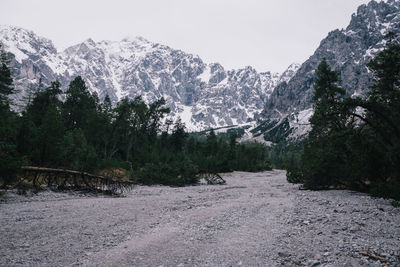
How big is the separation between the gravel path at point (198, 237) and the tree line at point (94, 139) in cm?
782

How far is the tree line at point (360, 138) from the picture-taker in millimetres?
14945

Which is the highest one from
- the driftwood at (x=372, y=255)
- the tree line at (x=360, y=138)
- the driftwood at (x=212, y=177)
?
the tree line at (x=360, y=138)

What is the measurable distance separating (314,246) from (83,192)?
Answer: 17644mm

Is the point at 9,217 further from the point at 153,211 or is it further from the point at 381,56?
the point at 381,56

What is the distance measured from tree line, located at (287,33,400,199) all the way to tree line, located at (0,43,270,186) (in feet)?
55.9

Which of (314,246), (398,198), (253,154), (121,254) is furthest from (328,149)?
(253,154)

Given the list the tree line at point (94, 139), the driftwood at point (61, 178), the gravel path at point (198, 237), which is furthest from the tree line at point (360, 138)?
the driftwood at point (61, 178)

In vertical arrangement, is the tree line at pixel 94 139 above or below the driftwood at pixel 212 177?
above

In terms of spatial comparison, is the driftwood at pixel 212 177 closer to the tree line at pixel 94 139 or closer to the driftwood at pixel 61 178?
the tree line at pixel 94 139

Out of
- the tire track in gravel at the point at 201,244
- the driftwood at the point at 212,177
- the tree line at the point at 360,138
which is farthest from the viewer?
the driftwood at the point at 212,177

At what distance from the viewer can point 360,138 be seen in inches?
671

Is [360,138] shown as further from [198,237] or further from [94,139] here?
[94,139]

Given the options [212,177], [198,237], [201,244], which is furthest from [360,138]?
[212,177]

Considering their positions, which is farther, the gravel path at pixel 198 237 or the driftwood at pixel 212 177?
the driftwood at pixel 212 177
